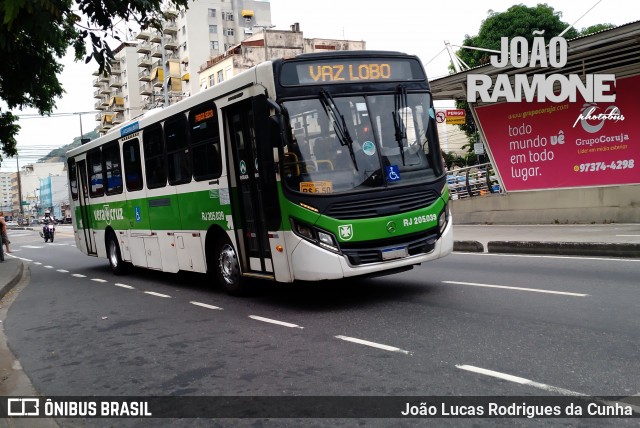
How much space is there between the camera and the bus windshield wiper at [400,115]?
802 centimetres

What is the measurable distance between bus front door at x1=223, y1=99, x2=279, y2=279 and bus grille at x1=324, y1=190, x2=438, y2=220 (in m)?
0.96

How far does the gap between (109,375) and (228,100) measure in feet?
14.9

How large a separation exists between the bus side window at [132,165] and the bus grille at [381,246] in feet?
21.2

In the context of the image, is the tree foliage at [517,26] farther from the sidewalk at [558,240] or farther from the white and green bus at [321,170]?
the white and green bus at [321,170]

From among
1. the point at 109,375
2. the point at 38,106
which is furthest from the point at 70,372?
the point at 38,106

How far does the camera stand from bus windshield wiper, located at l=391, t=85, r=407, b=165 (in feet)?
26.3

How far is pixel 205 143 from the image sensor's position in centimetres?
967

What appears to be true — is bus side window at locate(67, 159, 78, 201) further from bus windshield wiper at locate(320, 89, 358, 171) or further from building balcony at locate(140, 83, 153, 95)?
building balcony at locate(140, 83, 153, 95)

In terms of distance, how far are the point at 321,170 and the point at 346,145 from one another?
47cm

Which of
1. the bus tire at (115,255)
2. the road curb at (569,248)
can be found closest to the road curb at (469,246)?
the road curb at (569,248)

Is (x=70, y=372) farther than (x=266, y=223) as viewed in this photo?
No

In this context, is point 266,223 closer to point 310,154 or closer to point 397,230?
point 310,154

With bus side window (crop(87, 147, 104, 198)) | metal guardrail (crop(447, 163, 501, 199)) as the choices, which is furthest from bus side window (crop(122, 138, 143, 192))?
metal guardrail (crop(447, 163, 501, 199))

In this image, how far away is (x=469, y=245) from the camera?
14.4 meters
